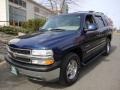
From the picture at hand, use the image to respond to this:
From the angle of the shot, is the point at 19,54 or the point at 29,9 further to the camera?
the point at 29,9

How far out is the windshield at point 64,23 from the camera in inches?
220

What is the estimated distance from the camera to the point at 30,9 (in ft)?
107

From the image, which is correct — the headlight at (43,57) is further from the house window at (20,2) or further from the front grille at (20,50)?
the house window at (20,2)

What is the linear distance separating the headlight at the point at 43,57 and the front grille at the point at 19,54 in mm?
203

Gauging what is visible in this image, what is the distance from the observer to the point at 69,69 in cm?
480

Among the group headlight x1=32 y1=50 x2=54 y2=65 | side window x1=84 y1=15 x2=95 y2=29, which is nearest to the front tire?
headlight x1=32 y1=50 x2=54 y2=65

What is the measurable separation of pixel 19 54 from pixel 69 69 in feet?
4.22

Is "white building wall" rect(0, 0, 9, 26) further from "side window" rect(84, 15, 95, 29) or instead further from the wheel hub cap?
the wheel hub cap

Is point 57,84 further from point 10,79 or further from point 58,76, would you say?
point 10,79

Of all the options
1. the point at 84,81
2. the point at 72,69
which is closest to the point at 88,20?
the point at 72,69

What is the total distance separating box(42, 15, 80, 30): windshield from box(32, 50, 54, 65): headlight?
5.25 feet

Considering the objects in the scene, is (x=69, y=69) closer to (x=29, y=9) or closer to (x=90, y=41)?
(x=90, y=41)

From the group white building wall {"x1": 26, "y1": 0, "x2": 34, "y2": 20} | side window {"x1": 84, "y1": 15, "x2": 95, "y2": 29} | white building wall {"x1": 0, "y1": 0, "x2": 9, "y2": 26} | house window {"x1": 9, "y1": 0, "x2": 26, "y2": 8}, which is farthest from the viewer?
white building wall {"x1": 26, "y1": 0, "x2": 34, "y2": 20}

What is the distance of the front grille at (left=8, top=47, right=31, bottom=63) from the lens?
169 inches
